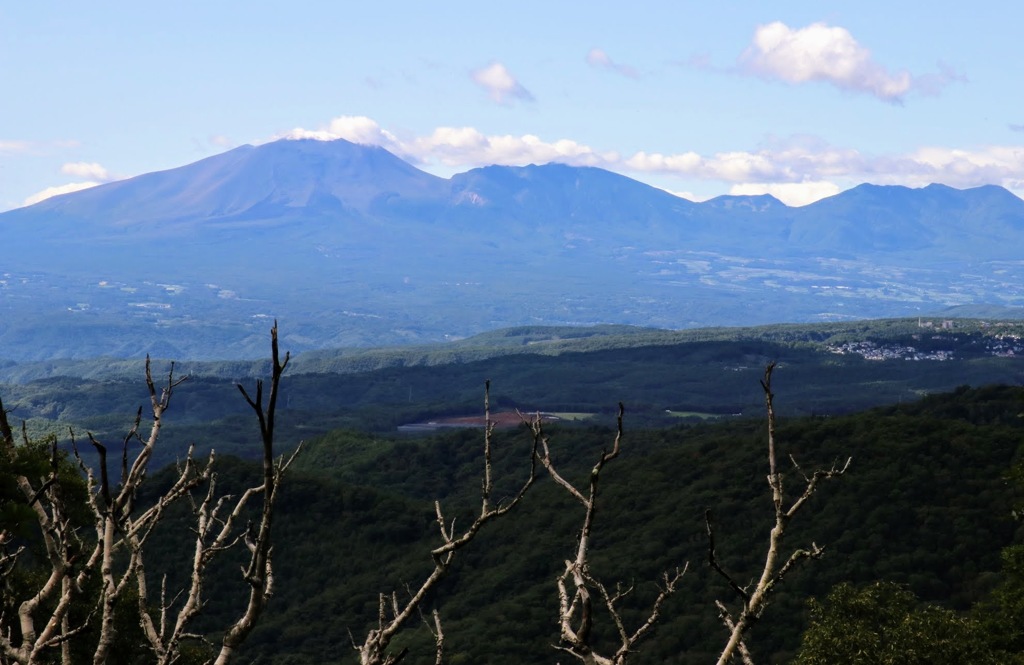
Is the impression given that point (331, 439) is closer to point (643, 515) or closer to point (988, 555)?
point (643, 515)

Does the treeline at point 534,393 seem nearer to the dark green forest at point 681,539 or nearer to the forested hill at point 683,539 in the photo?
the dark green forest at point 681,539

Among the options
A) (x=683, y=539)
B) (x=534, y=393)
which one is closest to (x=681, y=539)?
(x=683, y=539)

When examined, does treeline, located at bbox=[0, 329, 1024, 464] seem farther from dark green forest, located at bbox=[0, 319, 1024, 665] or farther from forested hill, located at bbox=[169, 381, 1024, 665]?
forested hill, located at bbox=[169, 381, 1024, 665]

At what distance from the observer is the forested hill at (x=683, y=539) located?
5025 centimetres

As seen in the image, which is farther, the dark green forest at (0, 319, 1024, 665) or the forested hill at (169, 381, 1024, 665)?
the forested hill at (169, 381, 1024, 665)

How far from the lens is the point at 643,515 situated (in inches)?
2594

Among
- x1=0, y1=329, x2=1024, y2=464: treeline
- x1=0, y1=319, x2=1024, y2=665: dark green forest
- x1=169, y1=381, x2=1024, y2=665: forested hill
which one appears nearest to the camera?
x1=0, y1=319, x2=1024, y2=665: dark green forest

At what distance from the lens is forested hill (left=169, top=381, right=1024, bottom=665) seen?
165 ft

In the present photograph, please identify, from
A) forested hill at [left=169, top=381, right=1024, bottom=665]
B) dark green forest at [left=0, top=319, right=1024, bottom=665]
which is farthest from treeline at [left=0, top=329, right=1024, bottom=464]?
forested hill at [left=169, top=381, right=1024, bottom=665]

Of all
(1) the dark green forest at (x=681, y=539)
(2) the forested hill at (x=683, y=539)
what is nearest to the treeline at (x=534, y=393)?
(1) the dark green forest at (x=681, y=539)

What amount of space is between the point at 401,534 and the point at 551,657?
21.9 m

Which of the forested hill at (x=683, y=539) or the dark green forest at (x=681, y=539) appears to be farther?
the forested hill at (x=683, y=539)

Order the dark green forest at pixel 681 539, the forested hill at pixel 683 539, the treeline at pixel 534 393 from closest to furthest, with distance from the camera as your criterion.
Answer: the dark green forest at pixel 681 539, the forested hill at pixel 683 539, the treeline at pixel 534 393

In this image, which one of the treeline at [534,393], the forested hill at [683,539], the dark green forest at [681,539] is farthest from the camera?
the treeline at [534,393]
